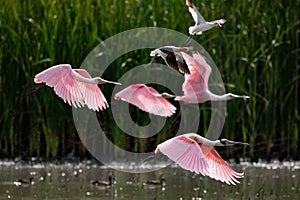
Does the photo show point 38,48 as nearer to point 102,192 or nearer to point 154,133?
point 154,133

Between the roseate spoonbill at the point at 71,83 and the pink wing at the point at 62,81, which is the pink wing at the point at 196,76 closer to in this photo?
the roseate spoonbill at the point at 71,83

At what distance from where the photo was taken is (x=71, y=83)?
6523 mm

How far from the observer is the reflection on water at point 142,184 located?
8164 mm

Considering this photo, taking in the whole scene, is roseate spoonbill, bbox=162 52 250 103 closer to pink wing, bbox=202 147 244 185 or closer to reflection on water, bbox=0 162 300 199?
pink wing, bbox=202 147 244 185

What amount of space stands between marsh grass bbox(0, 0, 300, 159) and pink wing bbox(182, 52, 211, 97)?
3.27 meters

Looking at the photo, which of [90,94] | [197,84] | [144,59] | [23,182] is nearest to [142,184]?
[23,182]

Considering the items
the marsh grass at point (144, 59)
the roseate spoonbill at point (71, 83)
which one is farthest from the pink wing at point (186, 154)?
the marsh grass at point (144, 59)

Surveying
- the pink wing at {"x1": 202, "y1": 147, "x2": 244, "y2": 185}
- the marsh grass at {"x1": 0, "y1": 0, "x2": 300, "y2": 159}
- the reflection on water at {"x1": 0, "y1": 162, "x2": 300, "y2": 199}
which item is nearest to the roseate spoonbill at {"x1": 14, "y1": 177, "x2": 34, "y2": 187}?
the reflection on water at {"x1": 0, "y1": 162, "x2": 300, "y2": 199}

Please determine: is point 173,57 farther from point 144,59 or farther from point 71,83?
point 144,59

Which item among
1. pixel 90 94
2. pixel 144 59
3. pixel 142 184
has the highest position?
pixel 90 94

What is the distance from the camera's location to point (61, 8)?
10.7 metres

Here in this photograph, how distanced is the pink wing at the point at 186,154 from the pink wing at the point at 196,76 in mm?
544

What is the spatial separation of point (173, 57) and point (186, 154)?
70cm

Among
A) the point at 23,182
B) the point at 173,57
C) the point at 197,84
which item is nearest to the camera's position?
the point at 173,57
